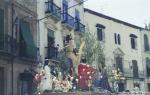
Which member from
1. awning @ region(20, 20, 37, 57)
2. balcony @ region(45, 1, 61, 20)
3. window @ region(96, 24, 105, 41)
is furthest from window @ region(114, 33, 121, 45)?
awning @ region(20, 20, 37, 57)

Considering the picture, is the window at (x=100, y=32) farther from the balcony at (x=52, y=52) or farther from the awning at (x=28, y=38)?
the awning at (x=28, y=38)

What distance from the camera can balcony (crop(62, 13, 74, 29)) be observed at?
3200 centimetres

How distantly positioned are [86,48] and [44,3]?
14.0 feet

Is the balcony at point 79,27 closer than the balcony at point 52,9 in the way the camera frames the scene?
No

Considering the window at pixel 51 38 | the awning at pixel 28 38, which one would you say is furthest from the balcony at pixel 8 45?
the window at pixel 51 38

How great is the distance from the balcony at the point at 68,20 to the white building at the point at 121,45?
410 centimetres

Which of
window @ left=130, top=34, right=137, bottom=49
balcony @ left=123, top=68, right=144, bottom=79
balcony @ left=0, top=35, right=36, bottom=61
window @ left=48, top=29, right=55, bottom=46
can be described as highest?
window @ left=130, top=34, right=137, bottom=49

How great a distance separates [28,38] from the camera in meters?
25.8

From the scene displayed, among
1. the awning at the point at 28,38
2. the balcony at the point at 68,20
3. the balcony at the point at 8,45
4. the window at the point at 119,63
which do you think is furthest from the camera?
the window at the point at 119,63

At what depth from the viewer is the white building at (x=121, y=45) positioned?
39594 mm

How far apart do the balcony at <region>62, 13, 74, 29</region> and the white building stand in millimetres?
4101

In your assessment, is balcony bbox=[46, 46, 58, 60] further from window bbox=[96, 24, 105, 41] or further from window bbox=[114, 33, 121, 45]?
window bbox=[114, 33, 121, 45]

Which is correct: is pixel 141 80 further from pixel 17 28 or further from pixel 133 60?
pixel 17 28

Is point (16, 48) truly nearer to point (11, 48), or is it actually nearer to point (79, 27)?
point (11, 48)
